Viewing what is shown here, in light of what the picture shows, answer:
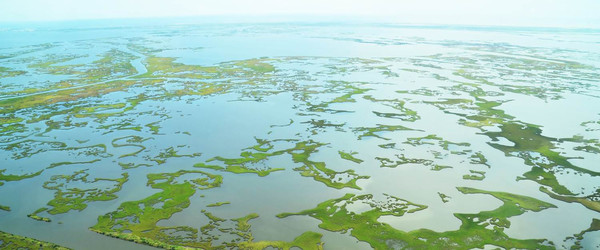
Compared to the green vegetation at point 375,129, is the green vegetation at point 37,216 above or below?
below

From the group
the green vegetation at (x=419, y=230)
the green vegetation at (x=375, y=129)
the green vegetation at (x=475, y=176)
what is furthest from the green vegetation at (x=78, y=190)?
the green vegetation at (x=475, y=176)

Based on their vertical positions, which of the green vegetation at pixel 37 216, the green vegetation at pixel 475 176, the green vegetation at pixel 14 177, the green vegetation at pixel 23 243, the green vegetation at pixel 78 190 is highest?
the green vegetation at pixel 475 176

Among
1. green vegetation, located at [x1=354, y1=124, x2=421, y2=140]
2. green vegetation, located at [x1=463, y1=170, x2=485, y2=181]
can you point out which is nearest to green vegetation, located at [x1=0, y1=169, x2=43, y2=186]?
green vegetation, located at [x1=354, y1=124, x2=421, y2=140]

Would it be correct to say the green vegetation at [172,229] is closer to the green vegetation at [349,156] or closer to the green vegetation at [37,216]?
the green vegetation at [37,216]

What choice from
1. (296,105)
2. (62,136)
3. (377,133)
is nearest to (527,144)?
(377,133)

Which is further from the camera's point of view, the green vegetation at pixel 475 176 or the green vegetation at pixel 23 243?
the green vegetation at pixel 475 176

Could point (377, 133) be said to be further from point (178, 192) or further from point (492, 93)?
point (492, 93)
